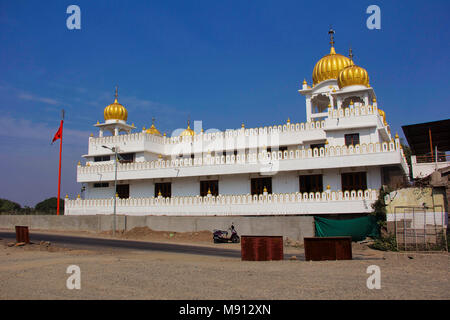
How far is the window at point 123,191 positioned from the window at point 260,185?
10.8 metres

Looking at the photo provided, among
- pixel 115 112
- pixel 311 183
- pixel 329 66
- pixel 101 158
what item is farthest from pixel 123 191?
pixel 329 66

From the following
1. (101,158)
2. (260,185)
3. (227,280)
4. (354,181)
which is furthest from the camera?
(101,158)

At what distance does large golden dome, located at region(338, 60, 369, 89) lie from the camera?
25828 millimetres

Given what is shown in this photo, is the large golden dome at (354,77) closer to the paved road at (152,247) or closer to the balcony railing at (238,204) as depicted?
the balcony railing at (238,204)

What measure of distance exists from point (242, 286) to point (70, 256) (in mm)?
9620

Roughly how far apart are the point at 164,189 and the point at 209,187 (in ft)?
12.7

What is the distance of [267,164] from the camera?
2594 cm

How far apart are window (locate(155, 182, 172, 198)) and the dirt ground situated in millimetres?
14985

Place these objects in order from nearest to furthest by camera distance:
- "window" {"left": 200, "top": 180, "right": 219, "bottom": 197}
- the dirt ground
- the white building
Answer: the dirt ground < the white building < "window" {"left": 200, "top": 180, "right": 219, "bottom": 197}

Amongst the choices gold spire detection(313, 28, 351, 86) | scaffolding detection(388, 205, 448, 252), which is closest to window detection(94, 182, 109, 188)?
gold spire detection(313, 28, 351, 86)

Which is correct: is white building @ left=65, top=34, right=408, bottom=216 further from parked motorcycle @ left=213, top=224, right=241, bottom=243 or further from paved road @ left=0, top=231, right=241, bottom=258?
paved road @ left=0, top=231, right=241, bottom=258

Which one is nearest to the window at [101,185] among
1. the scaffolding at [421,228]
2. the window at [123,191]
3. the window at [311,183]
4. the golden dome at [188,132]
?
the window at [123,191]

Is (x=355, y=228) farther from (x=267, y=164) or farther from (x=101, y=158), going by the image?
(x=101, y=158)

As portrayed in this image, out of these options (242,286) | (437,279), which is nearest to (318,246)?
(437,279)
